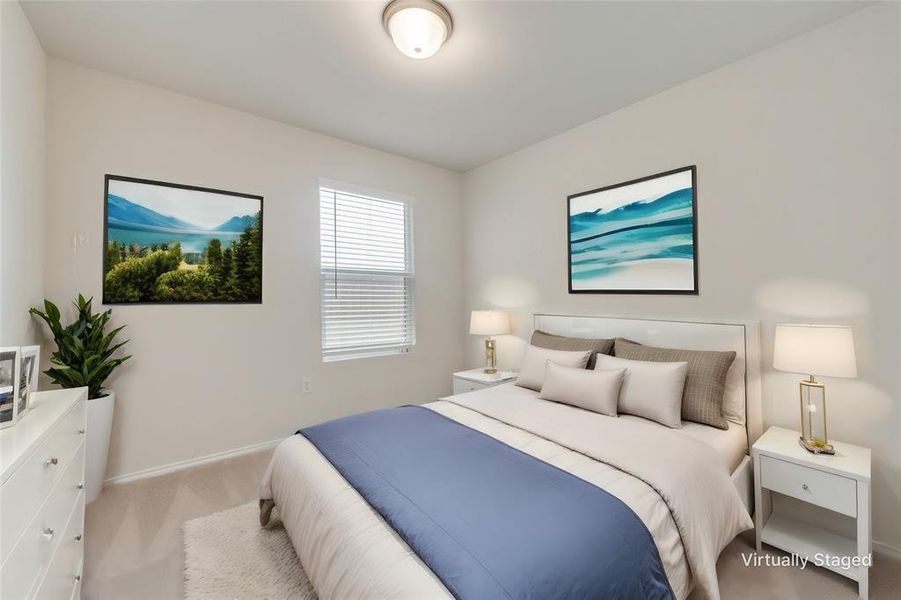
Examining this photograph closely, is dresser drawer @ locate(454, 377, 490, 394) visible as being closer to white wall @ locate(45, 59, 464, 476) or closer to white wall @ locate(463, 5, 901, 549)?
white wall @ locate(45, 59, 464, 476)

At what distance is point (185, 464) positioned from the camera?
109 inches

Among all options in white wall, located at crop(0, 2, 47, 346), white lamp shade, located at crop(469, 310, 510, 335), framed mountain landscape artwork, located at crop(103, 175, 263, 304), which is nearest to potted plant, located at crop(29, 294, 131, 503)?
white wall, located at crop(0, 2, 47, 346)

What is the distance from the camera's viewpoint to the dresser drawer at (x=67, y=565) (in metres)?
1.17

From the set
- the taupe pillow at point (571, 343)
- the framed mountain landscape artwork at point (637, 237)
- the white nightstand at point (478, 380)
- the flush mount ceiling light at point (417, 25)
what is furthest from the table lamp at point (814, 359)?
the flush mount ceiling light at point (417, 25)

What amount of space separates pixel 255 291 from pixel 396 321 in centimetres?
136

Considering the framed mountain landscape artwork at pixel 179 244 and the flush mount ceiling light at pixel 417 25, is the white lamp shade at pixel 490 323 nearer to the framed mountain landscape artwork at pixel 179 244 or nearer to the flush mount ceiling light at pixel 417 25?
the framed mountain landscape artwork at pixel 179 244

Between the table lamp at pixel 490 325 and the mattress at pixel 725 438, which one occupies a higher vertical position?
the table lamp at pixel 490 325

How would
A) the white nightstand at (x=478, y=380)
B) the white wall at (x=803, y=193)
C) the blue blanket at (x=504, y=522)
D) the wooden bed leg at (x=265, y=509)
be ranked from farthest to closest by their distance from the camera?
the white nightstand at (x=478, y=380) < the wooden bed leg at (x=265, y=509) < the white wall at (x=803, y=193) < the blue blanket at (x=504, y=522)

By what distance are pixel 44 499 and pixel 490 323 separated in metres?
2.98

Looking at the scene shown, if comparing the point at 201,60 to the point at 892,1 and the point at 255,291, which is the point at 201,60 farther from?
the point at 892,1

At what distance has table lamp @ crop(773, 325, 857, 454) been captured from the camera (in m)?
1.78

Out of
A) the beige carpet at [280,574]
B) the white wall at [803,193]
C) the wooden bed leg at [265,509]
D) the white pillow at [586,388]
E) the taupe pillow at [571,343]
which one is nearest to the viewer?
the beige carpet at [280,574]

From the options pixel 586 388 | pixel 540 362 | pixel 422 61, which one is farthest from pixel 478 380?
pixel 422 61

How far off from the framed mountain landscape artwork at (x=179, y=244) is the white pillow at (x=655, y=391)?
2.79 m
